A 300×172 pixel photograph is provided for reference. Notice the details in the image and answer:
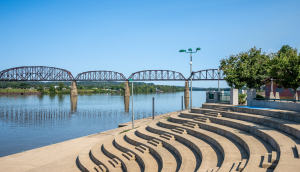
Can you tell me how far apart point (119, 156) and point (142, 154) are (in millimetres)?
1471

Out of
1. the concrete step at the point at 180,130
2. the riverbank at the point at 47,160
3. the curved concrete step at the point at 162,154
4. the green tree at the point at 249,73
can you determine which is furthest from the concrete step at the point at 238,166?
the green tree at the point at 249,73

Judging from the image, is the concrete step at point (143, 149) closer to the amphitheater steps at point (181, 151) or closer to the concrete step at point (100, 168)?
the amphitheater steps at point (181, 151)

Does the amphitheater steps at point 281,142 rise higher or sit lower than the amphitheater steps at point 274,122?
lower

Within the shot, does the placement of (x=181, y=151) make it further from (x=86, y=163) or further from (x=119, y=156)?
(x=86, y=163)

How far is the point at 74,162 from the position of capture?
51.8ft

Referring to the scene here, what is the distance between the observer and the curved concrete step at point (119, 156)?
504 inches

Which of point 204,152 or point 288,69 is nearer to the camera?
point 204,152

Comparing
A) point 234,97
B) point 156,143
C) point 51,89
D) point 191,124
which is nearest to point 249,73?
point 234,97

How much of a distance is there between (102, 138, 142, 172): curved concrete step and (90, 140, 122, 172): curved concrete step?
11.5 inches

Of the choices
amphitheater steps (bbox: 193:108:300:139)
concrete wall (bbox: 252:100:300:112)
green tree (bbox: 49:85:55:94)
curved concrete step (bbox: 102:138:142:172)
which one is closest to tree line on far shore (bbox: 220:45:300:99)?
concrete wall (bbox: 252:100:300:112)

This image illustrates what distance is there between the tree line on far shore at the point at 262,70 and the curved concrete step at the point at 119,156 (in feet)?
49.5

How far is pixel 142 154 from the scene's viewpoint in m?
14.2

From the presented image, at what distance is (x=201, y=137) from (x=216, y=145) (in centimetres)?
212

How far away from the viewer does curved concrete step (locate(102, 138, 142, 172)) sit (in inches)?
504
